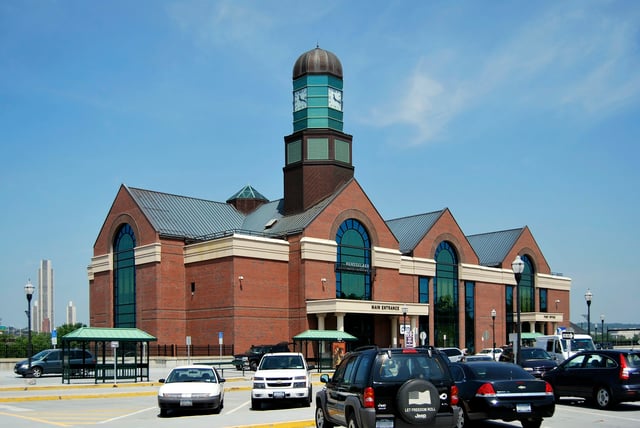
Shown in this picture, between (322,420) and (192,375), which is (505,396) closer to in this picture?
(322,420)

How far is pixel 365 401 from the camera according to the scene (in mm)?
13875

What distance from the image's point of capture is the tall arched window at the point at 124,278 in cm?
6388

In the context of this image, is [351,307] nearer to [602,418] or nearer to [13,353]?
[13,353]

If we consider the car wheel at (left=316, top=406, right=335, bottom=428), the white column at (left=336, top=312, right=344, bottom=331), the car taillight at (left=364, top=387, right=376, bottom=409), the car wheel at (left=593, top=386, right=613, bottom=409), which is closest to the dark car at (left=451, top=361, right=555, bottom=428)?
the car wheel at (left=316, top=406, right=335, bottom=428)

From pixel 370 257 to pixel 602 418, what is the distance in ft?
150

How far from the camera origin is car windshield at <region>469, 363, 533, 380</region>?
1770 centimetres

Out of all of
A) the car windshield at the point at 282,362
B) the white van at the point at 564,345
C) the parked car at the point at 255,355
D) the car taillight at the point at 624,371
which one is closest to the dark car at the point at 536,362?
the white van at the point at 564,345

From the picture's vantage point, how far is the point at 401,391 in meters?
13.7

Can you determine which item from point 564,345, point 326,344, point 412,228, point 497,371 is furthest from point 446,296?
point 497,371

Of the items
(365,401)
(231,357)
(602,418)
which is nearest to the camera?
(365,401)

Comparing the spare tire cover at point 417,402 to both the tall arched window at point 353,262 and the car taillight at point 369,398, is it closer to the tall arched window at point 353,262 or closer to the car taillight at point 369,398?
the car taillight at point 369,398

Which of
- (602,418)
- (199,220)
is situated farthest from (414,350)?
(199,220)

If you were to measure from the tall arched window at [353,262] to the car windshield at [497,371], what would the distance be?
1749 inches

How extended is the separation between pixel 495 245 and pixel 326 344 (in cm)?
3304
